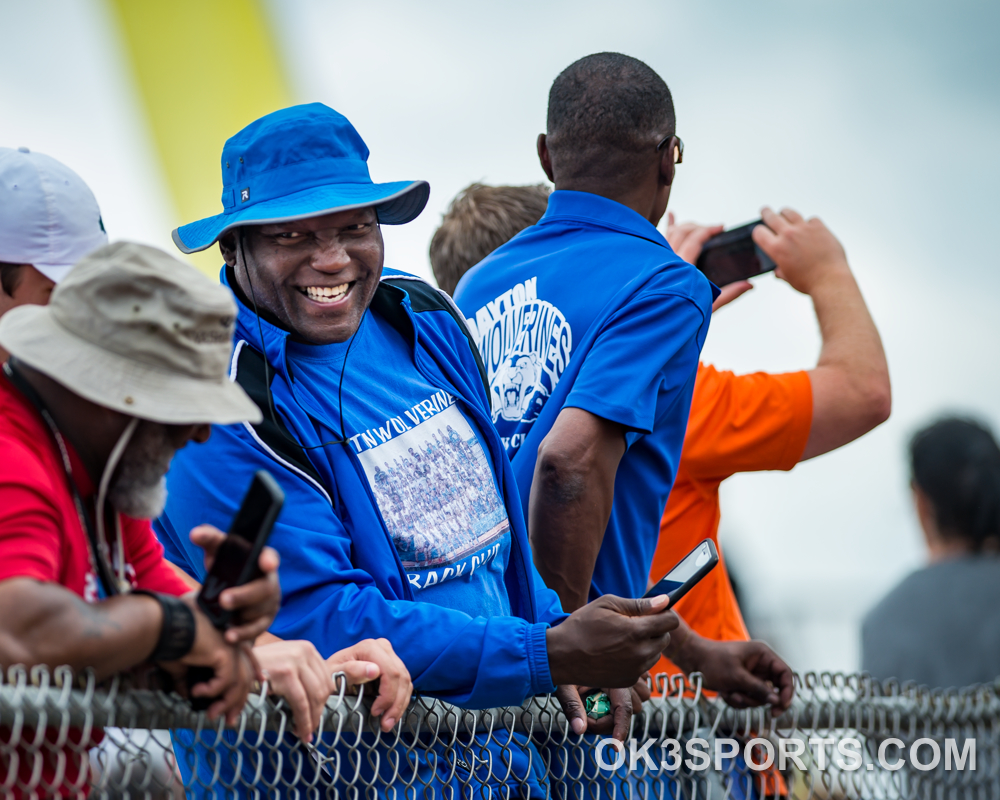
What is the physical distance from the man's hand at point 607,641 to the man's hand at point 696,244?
1.80 metres

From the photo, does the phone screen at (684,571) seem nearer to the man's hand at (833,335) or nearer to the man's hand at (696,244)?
the man's hand at (833,335)

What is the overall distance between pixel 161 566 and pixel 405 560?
0.56 metres

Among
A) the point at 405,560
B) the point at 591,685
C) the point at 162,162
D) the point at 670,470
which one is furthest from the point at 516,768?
the point at 162,162

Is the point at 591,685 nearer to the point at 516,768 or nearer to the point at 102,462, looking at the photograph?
the point at 516,768

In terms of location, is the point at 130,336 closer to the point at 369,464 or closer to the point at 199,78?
the point at 369,464

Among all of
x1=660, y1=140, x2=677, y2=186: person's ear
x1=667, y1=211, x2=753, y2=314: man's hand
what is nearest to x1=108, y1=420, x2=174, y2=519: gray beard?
x1=660, y1=140, x2=677, y2=186: person's ear

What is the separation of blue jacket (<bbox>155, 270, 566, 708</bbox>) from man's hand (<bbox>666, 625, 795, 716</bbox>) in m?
0.79

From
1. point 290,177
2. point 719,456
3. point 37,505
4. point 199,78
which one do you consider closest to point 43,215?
point 290,177

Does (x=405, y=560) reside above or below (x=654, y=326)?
below

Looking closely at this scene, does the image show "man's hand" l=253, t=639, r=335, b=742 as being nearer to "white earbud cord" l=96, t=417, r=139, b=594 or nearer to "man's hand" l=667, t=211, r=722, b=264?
"white earbud cord" l=96, t=417, r=139, b=594

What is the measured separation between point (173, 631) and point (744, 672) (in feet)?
→ 5.69

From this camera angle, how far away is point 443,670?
2244 millimetres

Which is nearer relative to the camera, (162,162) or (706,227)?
(706,227)

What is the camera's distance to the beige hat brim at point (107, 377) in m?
1.65
